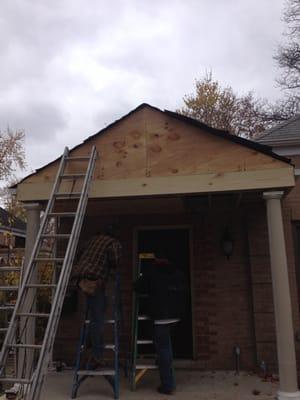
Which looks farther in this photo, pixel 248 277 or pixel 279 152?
pixel 279 152

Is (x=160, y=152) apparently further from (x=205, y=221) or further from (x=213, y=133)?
(x=205, y=221)

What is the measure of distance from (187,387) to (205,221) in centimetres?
273

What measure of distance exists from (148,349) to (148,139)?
12.0 feet

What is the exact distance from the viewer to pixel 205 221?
684 centimetres

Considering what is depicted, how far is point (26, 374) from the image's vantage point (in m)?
4.74

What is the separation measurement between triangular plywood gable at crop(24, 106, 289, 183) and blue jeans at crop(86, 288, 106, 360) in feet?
5.10

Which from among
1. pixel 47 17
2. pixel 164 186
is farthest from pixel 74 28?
pixel 164 186

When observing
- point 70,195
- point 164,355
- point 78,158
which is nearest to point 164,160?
point 78,158

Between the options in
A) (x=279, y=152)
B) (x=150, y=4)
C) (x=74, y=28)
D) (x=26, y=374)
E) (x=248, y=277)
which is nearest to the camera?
(x=26, y=374)

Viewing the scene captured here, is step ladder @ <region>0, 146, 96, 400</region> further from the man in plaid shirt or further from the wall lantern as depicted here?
the wall lantern

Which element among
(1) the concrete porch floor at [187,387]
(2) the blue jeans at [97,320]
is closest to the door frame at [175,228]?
(1) the concrete porch floor at [187,387]

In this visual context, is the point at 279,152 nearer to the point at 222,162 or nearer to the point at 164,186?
the point at 222,162

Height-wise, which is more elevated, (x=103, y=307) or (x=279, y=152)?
(x=279, y=152)

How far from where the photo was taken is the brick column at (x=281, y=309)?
4.32 m
